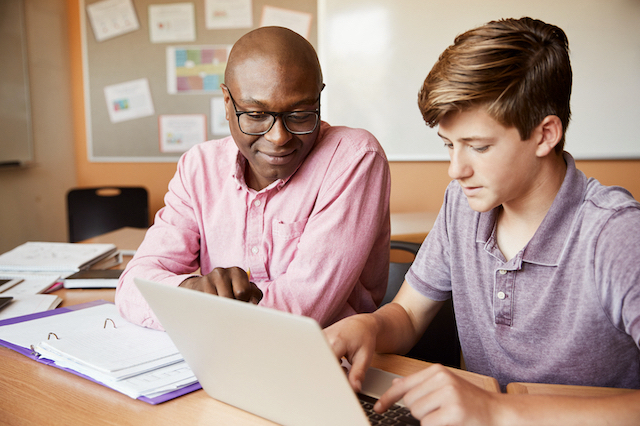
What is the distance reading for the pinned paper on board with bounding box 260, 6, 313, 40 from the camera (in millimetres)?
3164

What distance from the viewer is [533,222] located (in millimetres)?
958

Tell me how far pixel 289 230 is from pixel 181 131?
242 centimetres

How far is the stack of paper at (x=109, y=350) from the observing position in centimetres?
83

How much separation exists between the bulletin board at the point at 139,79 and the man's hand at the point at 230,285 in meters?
2.57

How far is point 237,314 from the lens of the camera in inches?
22.8

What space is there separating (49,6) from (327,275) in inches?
127

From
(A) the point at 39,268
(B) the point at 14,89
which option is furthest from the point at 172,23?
(A) the point at 39,268

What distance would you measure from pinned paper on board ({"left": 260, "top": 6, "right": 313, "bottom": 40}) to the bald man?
2.00m

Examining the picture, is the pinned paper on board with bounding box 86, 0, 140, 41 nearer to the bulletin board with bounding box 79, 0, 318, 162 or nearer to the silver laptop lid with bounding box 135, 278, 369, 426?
the bulletin board with bounding box 79, 0, 318, 162

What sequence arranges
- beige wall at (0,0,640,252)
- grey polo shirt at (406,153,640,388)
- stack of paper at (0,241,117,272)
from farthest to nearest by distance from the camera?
1. beige wall at (0,0,640,252)
2. stack of paper at (0,241,117,272)
3. grey polo shirt at (406,153,640,388)


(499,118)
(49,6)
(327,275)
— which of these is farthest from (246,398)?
(49,6)

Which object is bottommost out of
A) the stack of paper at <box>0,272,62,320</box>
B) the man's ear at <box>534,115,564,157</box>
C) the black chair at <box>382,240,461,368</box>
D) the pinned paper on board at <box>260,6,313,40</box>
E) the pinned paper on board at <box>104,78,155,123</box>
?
the black chair at <box>382,240,461,368</box>

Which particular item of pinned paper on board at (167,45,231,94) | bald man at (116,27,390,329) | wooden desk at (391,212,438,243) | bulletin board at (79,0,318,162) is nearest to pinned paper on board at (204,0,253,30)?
bulletin board at (79,0,318,162)

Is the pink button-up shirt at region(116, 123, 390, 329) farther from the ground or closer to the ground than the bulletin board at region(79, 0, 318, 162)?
closer to the ground
